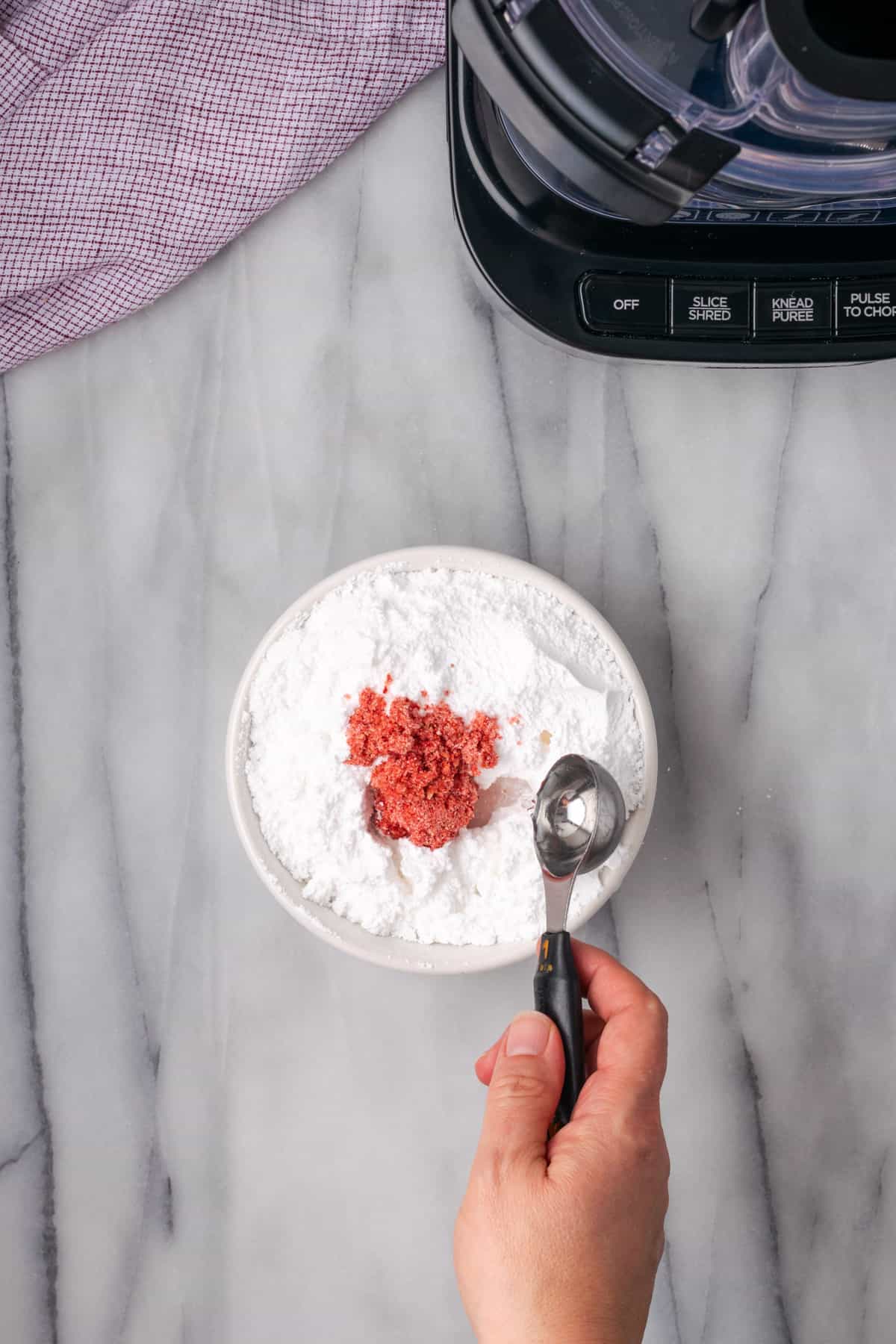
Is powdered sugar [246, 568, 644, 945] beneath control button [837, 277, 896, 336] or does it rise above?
beneath

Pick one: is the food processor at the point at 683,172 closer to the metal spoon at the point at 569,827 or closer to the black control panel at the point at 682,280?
the black control panel at the point at 682,280

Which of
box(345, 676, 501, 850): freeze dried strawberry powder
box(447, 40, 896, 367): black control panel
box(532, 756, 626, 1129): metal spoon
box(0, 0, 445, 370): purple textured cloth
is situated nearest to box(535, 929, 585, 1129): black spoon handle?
box(532, 756, 626, 1129): metal spoon

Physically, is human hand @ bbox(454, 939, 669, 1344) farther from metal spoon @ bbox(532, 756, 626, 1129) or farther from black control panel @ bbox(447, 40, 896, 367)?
black control panel @ bbox(447, 40, 896, 367)

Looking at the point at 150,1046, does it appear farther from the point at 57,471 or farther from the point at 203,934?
the point at 57,471

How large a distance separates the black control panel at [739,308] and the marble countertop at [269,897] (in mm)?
181

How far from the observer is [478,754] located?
68cm

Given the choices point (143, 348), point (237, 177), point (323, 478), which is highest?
point (237, 177)

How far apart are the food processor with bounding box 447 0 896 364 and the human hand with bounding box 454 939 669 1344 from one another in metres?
0.44

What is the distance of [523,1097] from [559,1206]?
6 centimetres

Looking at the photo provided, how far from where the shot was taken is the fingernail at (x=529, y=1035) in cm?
59

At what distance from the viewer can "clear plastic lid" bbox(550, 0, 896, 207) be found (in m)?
0.44

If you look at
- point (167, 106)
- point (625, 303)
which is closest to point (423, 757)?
point (625, 303)

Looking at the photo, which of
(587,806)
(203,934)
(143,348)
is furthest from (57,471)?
(587,806)

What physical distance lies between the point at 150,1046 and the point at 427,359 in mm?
590
